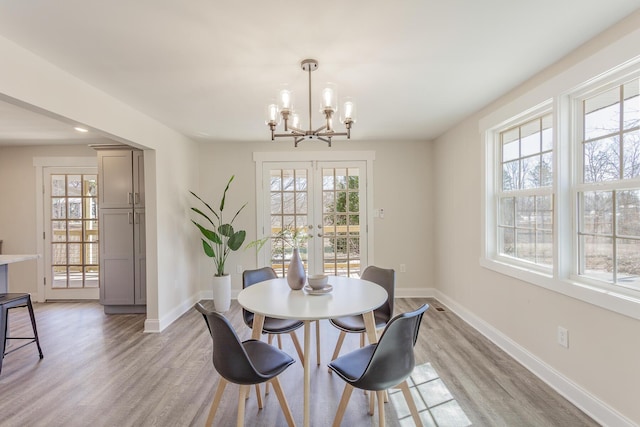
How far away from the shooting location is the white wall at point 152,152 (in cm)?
195

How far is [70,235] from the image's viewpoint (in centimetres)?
457

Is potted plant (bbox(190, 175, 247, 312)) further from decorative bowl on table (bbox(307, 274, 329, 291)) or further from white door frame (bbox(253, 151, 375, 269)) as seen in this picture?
decorative bowl on table (bbox(307, 274, 329, 291))

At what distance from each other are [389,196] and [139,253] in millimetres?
3442

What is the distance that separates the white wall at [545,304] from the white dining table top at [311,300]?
1300 millimetres

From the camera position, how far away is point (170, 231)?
3.73m

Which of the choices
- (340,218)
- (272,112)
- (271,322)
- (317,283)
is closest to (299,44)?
(272,112)

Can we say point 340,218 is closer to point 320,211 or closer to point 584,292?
point 320,211

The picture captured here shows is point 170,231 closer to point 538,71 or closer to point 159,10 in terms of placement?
point 159,10

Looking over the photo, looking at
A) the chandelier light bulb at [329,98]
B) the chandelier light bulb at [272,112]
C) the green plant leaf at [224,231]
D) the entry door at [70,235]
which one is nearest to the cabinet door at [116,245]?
the entry door at [70,235]

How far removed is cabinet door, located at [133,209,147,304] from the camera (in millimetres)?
3844

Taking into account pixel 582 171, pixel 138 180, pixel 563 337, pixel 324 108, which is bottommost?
pixel 563 337

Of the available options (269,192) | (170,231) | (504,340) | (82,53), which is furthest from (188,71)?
(504,340)

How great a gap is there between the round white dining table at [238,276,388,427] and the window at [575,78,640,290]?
55.7 inches

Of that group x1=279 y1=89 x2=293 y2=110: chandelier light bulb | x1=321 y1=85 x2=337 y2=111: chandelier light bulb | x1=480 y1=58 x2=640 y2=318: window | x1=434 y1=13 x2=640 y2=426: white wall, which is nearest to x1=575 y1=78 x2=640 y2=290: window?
x1=480 y1=58 x2=640 y2=318: window
